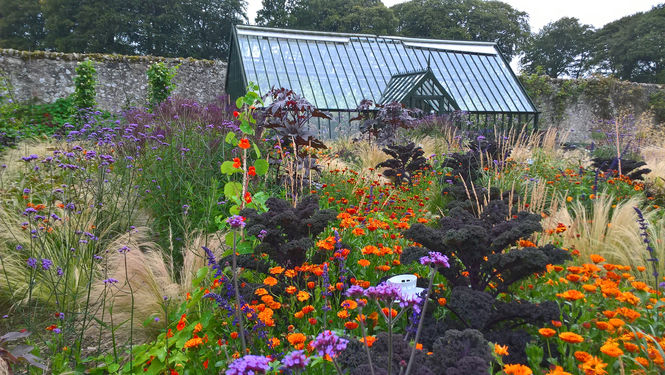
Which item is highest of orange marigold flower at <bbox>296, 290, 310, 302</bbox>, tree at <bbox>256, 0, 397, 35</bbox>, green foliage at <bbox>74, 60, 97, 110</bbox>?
tree at <bbox>256, 0, 397, 35</bbox>

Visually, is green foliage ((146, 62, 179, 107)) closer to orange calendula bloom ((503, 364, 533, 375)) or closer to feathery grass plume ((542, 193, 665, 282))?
feathery grass plume ((542, 193, 665, 282))

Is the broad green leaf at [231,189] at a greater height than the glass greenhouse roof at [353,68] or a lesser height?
lesser

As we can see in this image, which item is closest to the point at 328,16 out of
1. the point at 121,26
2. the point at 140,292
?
the point at 121,26

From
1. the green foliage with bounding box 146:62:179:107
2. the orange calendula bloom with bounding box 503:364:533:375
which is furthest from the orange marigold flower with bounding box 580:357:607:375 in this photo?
the green foliage with bounding box 146:62:179:107

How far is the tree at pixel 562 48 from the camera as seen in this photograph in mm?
32469

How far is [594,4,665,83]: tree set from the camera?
28281mm

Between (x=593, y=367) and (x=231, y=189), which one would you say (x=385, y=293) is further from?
(x=231, y=189)

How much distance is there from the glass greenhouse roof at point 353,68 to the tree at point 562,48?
23.6m

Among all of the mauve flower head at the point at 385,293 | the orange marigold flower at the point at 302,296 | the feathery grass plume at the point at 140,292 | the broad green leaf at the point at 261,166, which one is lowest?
the feathery grass plume at the point at 140,292

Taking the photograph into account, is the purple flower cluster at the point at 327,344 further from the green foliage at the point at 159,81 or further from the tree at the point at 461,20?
the tree at the point at 461,20

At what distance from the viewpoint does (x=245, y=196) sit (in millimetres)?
2471

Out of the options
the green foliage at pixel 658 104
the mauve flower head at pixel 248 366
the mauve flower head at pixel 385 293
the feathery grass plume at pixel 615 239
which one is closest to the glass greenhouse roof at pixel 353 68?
the feathery grass plume at pixel 615 239

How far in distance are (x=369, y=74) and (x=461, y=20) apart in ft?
70.4

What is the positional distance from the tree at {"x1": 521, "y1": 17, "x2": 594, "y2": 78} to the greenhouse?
23.8 metres
